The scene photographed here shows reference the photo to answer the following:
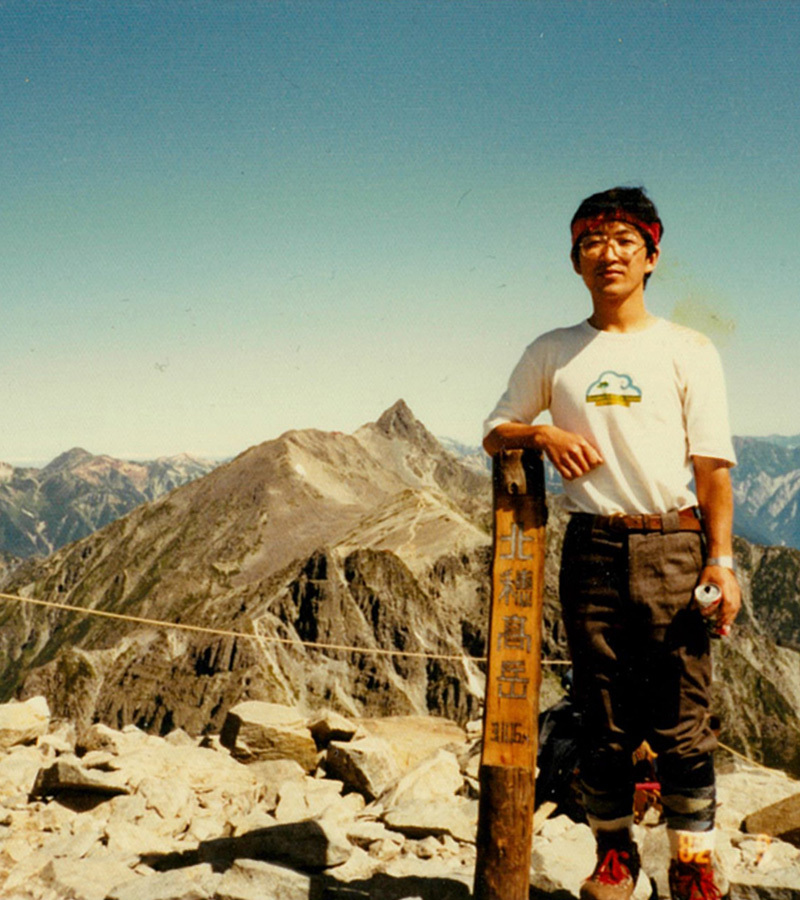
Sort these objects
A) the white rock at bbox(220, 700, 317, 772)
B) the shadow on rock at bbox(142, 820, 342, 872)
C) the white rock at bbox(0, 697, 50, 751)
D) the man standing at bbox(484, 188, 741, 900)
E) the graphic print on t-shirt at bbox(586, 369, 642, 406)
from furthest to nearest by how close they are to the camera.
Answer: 1. the white rock at bbox(0, 697, 50, 751)
2. the white rock at bbox(220, 700, 317, 772)
3. the shadow on rock at bbox(142, 820, 342, 872)
4. the graphic print on t-shirt at bbox(586, 369, 642, 406)
5. the man standing at bbox(484, 188, 741, 900)

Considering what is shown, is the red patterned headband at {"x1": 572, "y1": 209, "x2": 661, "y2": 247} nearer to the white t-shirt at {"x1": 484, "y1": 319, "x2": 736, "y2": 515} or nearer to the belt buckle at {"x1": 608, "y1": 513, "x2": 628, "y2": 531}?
the white t-shirt at {"x1": 484, "y1": 319, "x2": 736, "y2": 515}

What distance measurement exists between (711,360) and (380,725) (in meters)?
8.71

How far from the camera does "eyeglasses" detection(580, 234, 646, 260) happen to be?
426 centimetres

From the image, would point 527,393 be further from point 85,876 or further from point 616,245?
point 85,876

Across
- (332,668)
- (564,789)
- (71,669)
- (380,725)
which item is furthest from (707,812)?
(71,669)

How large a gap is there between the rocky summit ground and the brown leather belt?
2.31 meters

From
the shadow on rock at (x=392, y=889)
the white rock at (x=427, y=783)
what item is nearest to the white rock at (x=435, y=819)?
the white rock at (x=427, y=783)

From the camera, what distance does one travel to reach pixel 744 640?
4875 inches

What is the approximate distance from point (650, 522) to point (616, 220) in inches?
64.4

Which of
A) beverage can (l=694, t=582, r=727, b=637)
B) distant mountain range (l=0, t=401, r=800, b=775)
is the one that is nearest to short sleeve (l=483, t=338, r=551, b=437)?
beverage can (l=694, t=582, r=727, b=637)

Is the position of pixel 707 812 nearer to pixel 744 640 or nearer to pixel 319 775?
pixel 319 775

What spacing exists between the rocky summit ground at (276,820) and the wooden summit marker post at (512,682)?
907 mm

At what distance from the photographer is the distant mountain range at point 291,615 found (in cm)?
7700

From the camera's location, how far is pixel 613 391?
4.18m
